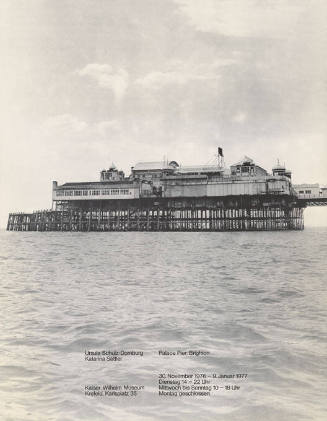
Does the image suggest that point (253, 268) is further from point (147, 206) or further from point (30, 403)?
point (147, 206)

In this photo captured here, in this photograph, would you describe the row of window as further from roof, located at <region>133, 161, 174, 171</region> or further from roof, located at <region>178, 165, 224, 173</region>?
roof, located at <region>178, 165, 224, 173</region>

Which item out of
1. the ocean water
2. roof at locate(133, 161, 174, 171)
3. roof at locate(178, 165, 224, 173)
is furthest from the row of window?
the ocean water

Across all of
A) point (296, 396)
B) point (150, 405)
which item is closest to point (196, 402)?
point (150, 405)

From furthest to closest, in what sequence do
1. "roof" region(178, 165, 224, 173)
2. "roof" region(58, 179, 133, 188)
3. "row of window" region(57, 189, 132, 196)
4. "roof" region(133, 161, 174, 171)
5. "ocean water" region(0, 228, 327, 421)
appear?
"roof" region(133, 161, 174, 171) → "roof" region(58, 179, 133, 188) → "row of window" region(57, 189, 132, 196) → "roof" region(178, 165, 224, 173) → "ocean water" region(0, 228, 327, 421)

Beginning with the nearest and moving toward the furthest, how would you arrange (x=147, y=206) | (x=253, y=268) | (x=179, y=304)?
(x=179, y=304) < (x=253, y=268) < (x=147, y=206)

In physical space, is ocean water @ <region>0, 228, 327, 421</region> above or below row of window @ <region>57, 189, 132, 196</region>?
below

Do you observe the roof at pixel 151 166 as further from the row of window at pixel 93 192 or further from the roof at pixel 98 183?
the row of window at pixel 93 192

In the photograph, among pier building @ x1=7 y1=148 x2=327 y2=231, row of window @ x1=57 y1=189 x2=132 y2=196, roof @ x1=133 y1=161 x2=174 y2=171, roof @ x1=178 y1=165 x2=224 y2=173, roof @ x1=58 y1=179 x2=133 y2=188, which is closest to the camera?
pier building @ x1=7 y1=148 x2=327 y2=231
